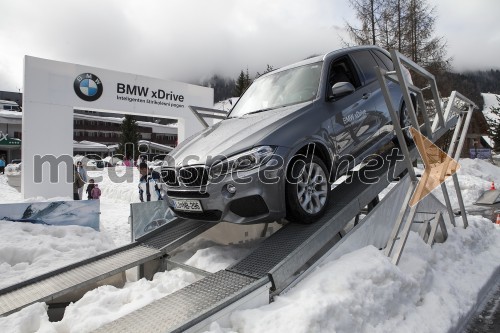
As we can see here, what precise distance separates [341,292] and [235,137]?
173 cm

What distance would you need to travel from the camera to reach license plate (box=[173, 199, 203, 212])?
340 cm

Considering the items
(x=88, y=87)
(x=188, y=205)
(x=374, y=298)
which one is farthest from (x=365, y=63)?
(x=88, y=87)

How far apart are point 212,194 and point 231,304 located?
1.09 meters

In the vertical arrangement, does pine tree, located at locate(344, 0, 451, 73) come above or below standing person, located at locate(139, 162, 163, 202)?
above

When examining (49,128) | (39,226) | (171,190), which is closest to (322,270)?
(171,190)

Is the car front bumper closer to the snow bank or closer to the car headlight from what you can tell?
the car headlight

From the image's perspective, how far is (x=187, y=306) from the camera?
2508 millimetres

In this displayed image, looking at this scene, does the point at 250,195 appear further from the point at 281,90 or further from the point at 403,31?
the point at 403,31

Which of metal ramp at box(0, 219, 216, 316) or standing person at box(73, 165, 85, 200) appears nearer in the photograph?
metal ramp at box(0, 219, 216, 316)

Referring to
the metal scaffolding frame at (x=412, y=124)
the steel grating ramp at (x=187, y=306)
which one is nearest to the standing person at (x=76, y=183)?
the steel grating ramp at (x=187, y=306)

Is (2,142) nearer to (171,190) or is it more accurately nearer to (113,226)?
(113,226)

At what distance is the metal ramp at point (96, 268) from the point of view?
2996 mm

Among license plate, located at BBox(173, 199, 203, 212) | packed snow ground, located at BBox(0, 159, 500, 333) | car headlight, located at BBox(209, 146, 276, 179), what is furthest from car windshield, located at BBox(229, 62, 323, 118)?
packed snow ground, located at BBox(0, 159, 500, 333)

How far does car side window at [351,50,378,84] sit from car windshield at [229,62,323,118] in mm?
700
